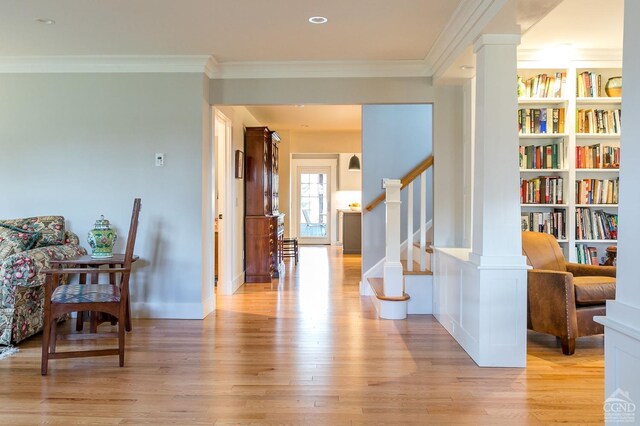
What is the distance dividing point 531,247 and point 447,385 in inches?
66.7

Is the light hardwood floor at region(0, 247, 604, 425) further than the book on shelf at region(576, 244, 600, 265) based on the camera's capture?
No

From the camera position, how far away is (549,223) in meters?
4.70

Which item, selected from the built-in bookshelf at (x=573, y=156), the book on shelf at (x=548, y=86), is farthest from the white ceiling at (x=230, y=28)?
the built-in bookshelf at (x=573, y=156)

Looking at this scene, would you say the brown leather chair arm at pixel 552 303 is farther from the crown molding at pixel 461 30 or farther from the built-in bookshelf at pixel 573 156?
the crown molding at pixel 461 30

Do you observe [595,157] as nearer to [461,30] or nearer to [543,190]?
[543,190]

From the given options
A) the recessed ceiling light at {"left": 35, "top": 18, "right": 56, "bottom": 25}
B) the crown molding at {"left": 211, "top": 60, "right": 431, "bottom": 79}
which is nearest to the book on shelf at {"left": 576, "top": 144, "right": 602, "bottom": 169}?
the crown molding at {"left": 211, "top": 60, "right": 431, "bottom": 79}

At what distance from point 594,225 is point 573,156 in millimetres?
685

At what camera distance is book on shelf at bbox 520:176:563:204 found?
4.63 meters

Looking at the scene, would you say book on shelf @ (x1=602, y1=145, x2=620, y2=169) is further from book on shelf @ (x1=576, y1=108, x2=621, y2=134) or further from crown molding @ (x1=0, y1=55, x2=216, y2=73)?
crown molding @ (x1=0, y1=55, x2=216, y2=73)

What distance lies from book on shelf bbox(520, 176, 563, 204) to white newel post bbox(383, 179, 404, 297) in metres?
1.21

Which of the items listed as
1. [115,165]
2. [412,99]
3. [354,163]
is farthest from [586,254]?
[354,163]

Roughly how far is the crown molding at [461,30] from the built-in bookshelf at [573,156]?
879 millimetres

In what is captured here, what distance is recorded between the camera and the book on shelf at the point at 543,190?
4.63 metres

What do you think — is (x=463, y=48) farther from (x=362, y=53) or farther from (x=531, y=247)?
(x=531, y=247)
